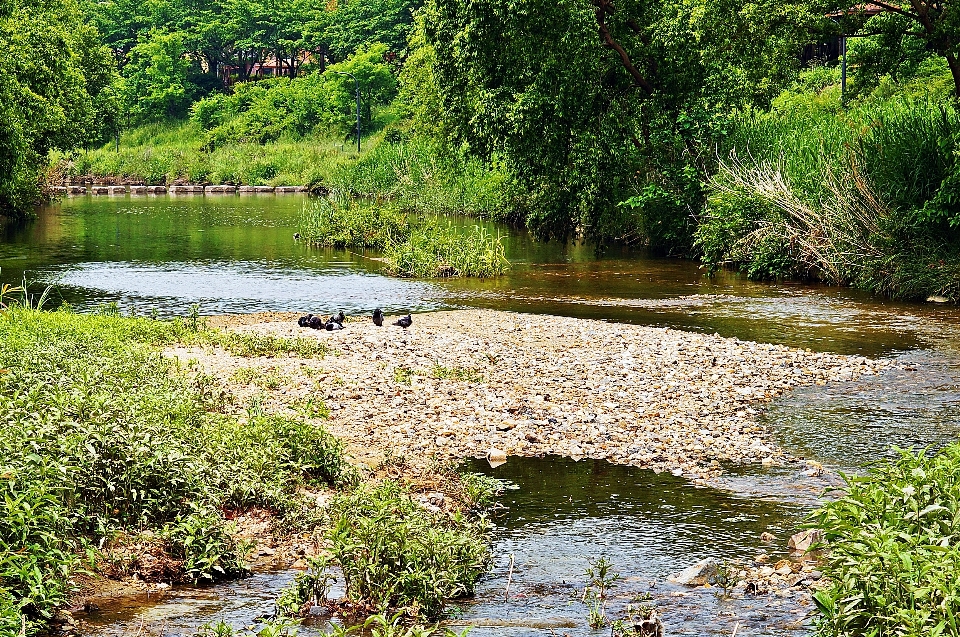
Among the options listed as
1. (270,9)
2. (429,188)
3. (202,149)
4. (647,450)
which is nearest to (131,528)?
(647,450)

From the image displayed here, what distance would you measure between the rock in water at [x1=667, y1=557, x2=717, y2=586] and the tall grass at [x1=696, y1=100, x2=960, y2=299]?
46.1 feet

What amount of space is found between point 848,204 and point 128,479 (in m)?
17.0

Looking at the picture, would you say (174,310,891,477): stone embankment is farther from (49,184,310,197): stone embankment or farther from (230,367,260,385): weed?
(49,184,310,197): stone embankment

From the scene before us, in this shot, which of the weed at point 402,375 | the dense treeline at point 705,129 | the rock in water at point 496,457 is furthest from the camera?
the dense treeline at point 705,129

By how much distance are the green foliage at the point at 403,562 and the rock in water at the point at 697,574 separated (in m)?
1.21

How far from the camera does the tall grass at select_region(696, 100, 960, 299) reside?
64.6 ft

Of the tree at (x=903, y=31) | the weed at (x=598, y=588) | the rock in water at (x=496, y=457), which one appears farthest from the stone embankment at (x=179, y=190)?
the weed at (x=598, y=588)

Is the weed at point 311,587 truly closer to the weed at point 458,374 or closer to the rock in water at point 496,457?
the rock in water at point 496,457

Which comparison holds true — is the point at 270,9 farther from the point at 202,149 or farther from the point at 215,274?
the point at 215,274

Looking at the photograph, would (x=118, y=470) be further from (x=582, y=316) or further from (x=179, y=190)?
(x=179, y=190)

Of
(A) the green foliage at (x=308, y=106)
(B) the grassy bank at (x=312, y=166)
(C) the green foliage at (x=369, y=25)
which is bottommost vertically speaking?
(B) the grassy bank at (x=312, y=166)

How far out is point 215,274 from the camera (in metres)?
24.2

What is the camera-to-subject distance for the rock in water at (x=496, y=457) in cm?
933

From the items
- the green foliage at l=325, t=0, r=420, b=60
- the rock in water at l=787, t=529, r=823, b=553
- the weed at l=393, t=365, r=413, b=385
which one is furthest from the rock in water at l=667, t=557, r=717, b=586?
the green foliage at l=325, t=0, r=420, b=60
